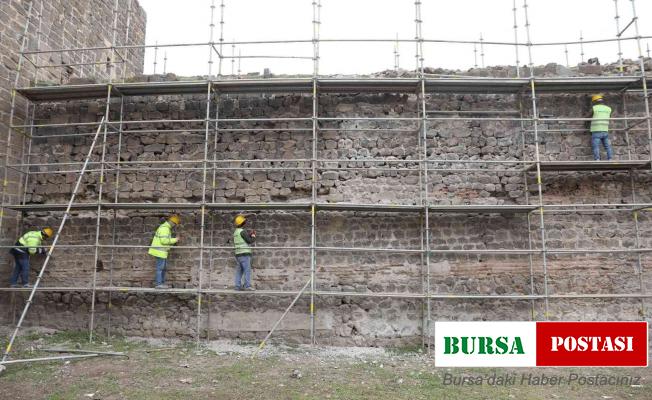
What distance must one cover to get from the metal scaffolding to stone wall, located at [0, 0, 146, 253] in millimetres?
120

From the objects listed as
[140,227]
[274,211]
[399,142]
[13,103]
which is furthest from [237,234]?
[13,103]

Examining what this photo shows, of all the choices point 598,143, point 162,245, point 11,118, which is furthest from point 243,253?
point 598,143

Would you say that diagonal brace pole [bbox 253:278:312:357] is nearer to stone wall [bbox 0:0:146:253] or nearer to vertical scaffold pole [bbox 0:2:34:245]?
stone wall [bbox 0:0:146:253]

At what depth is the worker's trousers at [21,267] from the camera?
7938 millimetres

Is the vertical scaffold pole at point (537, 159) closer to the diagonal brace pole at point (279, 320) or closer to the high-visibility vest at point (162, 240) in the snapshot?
the diagonal brace pole at point (279, 320)

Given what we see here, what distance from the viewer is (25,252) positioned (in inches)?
312

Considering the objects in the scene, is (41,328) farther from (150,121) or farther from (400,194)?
(400,194)

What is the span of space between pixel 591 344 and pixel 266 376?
4.18 m

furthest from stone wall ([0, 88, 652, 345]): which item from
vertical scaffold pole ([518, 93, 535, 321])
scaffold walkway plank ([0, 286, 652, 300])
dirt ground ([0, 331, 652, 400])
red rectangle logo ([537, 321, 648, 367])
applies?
red rectangle logo ([537, 321, 648, 367])

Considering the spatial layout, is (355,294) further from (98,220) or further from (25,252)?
(25,252)

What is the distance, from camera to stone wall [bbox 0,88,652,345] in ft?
25.0

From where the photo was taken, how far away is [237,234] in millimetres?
7633

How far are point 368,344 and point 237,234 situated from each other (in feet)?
8.81

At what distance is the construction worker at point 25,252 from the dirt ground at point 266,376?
3.94ft
